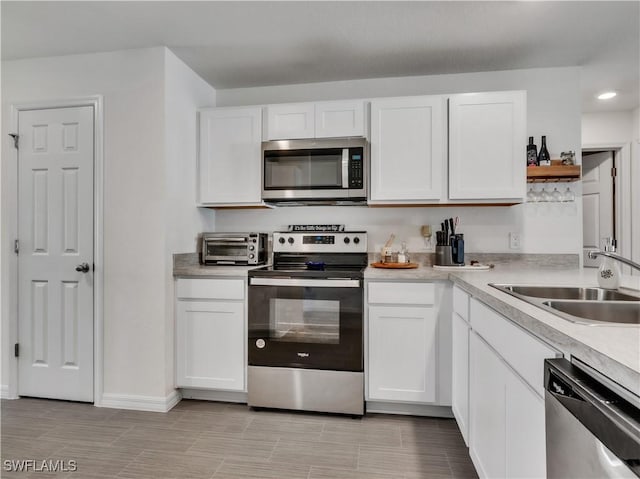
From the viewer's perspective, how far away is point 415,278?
Answer: 2324 mm

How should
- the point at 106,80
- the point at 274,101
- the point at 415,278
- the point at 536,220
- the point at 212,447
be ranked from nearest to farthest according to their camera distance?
the point at 212,447 < the point at 415,278 < the point at 106,80 < the point at 536,220 < the point at 274,101

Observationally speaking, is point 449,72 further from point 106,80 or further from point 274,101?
point 106,80

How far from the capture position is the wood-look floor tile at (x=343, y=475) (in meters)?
1.78

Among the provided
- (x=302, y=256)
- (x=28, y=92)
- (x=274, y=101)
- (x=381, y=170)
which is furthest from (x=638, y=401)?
(x=28, y=92)

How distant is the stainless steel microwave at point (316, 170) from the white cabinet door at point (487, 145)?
0.62 m

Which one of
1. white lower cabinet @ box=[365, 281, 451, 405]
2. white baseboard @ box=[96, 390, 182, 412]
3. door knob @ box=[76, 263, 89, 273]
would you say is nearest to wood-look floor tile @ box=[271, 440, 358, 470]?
white lower cabinet @ box=[365, 281, 451, 405]

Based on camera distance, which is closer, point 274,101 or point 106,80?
point 106,80

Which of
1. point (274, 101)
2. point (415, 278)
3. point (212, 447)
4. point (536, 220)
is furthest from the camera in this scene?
point (274, 101)

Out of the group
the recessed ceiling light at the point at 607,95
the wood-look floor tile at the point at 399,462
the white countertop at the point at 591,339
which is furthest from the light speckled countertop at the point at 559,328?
the recessed ceiling light at the point at 607,95

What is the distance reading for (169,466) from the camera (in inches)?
73.7

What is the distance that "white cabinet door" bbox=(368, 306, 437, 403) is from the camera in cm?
233

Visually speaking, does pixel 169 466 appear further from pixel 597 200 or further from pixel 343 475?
pixel 597 200

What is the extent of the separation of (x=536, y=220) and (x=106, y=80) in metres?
3.22

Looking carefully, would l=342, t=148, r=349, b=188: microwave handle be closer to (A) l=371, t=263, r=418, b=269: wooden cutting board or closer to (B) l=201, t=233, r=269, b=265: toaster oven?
(A) l=371, t=263, r=418, b=269: wooden cutting board
